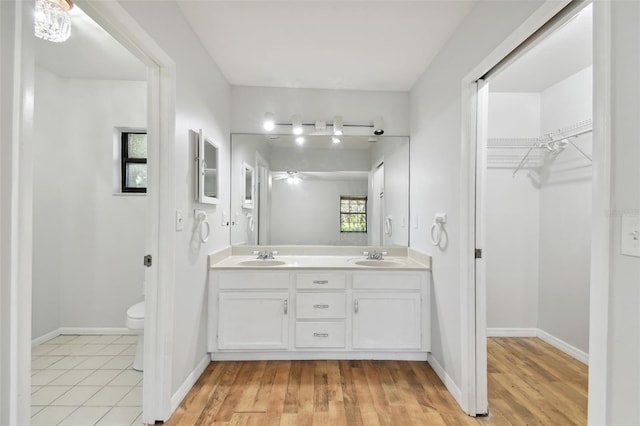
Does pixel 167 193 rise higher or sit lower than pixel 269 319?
higher

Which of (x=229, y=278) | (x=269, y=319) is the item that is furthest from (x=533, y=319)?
(x=229, y=278)

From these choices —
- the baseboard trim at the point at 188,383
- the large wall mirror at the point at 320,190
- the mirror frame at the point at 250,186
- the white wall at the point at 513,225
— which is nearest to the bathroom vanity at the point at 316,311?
the baseboard trim at the point at 188,383

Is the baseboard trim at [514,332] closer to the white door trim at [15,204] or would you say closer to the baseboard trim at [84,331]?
the white door trim at [15,204]

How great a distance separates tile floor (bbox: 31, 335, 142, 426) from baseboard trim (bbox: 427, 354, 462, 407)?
6.32ft

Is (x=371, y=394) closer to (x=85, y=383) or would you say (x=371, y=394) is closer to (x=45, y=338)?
(x=85, y=383)

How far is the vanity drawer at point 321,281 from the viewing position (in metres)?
2.32

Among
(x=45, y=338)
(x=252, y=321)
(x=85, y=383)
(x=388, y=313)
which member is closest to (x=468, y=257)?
(x=388, y=313)

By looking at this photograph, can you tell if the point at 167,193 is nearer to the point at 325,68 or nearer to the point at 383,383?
the point at 325,68

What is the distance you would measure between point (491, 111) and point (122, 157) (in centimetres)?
376

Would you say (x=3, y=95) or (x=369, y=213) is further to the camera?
(x=369, y=213)

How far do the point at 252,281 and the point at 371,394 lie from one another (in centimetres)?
117

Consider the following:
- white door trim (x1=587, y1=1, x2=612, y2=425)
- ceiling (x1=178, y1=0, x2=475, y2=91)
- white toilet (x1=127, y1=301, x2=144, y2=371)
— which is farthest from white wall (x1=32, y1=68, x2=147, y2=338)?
white door trim (x1=587, y1=1, x2=612, y2=425)

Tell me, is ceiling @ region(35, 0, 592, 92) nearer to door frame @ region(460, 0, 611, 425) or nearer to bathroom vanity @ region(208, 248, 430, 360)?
door frame @ region(460, 0, 611, 425)

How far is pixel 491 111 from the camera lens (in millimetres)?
2879
